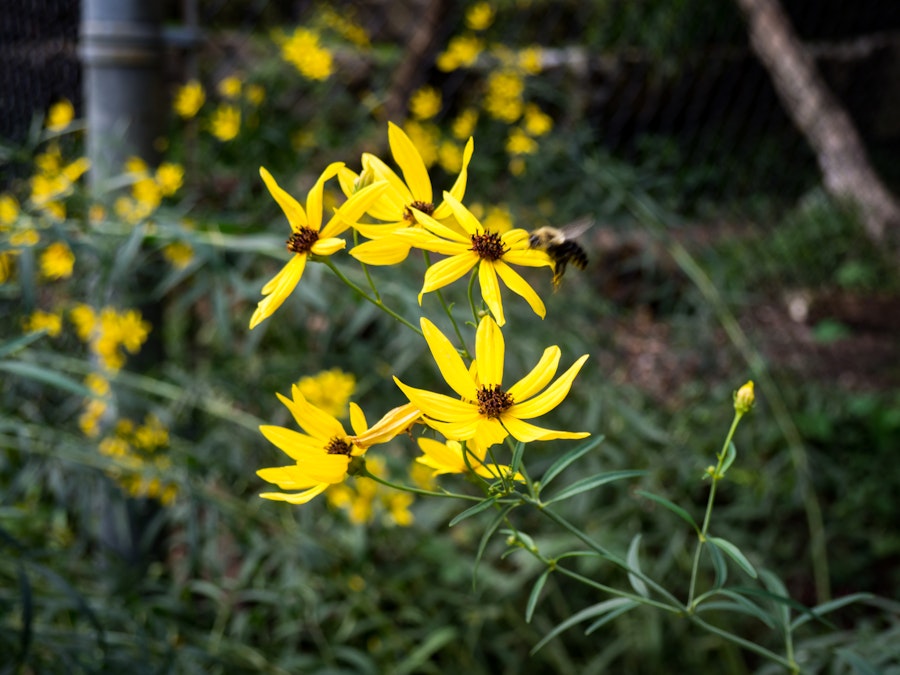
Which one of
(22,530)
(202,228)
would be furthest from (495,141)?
(22,530)

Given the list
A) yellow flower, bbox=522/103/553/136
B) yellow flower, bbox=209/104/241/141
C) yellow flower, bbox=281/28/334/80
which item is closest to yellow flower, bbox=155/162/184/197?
yellow flower, bbox=209/104/241/141

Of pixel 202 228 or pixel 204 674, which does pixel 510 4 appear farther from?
pixel 204 674

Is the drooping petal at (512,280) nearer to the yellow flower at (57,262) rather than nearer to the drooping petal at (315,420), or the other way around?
the drooping petal at (315,420)

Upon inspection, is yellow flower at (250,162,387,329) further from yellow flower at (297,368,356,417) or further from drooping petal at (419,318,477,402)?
yellow flower at (297,368,356,417)

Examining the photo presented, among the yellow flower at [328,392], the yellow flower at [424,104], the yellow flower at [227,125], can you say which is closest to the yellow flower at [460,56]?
the yellow flower at [424,104]

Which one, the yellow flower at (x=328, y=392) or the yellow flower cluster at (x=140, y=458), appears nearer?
the yellow flower cluster at (x=140, y=458)
